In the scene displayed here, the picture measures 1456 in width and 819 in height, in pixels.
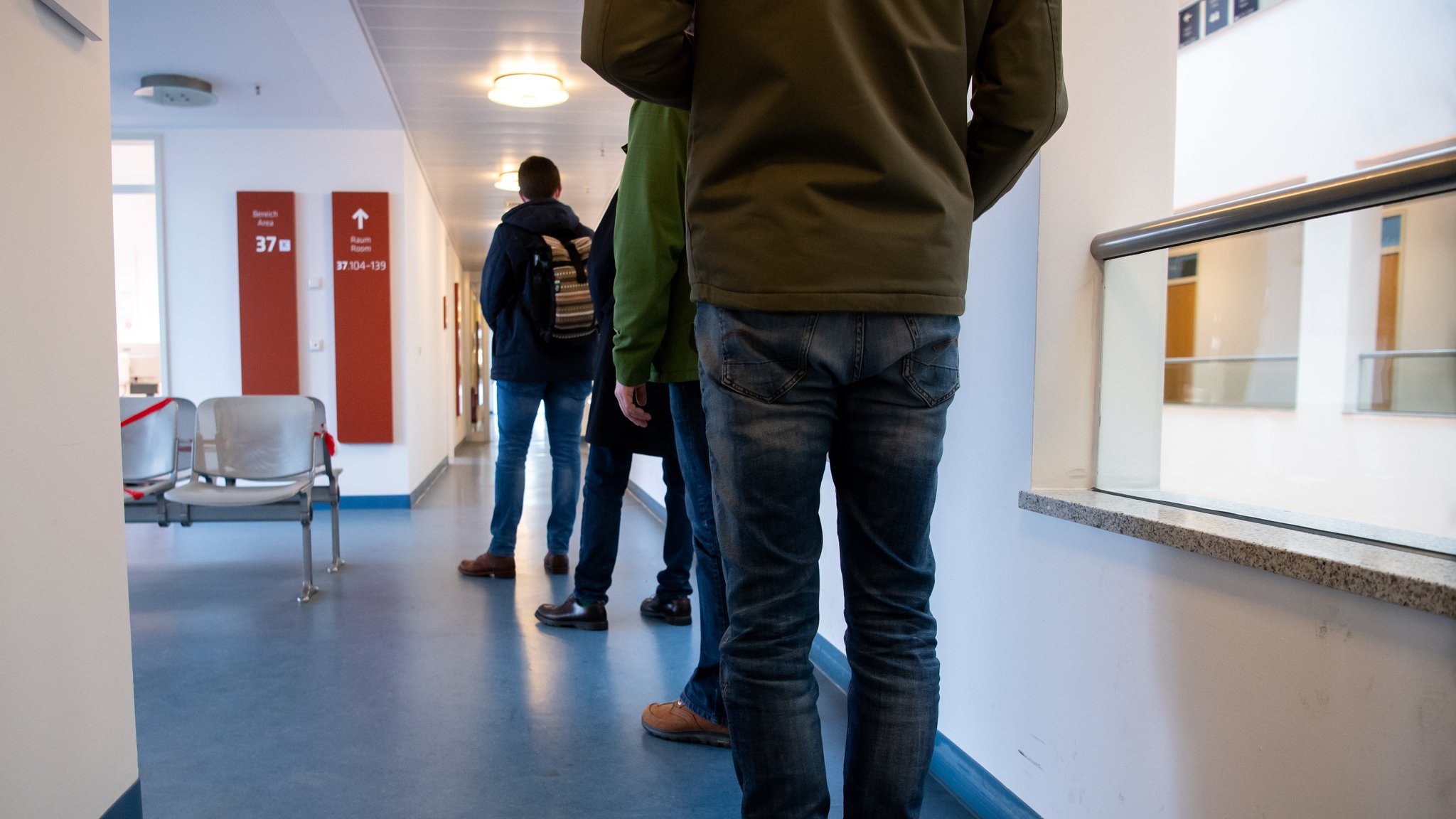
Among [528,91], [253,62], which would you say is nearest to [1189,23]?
[528,91]

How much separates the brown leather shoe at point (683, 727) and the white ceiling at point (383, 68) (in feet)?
10.2

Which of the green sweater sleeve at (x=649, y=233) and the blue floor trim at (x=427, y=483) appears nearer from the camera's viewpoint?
the green sweater sleeve at (x=649, y=233)

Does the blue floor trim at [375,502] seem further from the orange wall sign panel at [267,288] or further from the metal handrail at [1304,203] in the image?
the metal handrail at [1304,203]

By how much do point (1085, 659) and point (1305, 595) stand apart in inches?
16.7

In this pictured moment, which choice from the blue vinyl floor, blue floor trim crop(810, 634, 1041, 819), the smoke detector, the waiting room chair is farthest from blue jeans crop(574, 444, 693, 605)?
the smoke detector

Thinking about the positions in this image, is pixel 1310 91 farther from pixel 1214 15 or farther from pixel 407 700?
pixel 407 700

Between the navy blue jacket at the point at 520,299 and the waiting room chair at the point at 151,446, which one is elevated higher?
the navy blue jacket at the point at 520,299

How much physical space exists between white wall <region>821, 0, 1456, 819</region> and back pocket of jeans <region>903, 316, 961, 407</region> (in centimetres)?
42

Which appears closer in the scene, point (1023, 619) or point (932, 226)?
point (932, 226)

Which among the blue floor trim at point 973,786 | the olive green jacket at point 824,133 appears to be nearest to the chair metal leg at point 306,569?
the blue floor trim at point 973,786

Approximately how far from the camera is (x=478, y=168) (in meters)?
6.87

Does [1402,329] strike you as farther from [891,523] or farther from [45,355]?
[45,355]

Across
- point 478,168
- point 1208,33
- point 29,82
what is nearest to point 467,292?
point 478,168

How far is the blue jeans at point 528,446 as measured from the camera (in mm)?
3393
